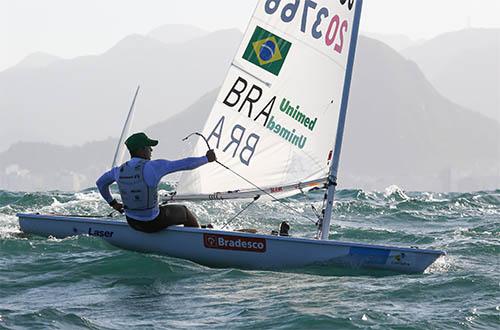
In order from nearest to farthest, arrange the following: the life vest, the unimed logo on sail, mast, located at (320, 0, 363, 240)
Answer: the life vest, the unimed logo on sail, mast, located at (320, 0, 363, 240)

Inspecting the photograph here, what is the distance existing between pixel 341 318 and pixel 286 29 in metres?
4.79

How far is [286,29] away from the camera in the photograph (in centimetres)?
1152

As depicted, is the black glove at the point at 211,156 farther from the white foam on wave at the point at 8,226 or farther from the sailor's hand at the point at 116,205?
the white foam on wave at the point at 8,226

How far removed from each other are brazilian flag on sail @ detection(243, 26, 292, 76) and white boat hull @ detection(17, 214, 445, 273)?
2.39 m

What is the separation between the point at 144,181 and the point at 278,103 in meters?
2.32

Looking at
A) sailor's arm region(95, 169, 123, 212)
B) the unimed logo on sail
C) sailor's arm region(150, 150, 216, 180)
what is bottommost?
the unimed logo on sail

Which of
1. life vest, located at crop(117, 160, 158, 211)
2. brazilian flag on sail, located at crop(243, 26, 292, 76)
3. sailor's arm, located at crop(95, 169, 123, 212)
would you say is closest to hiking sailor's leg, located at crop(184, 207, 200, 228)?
life vest, located at crop(117, 160, 158, 211)

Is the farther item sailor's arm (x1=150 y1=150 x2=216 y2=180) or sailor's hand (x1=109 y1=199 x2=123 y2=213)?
sailor's hand (x1=109 y1=199 x2=123 y2=213)

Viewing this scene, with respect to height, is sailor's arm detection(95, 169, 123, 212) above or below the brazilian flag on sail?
below

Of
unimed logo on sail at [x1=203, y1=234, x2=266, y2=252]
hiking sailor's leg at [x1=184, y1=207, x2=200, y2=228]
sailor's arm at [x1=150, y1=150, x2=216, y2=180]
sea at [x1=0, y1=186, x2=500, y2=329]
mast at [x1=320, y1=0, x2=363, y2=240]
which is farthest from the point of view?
mast at [x1=320, y1=0, x2=363, y2=240]

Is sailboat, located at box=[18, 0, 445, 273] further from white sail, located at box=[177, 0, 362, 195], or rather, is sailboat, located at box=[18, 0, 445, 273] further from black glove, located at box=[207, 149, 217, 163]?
black glove, located at box=[207, 149, 217, 163]

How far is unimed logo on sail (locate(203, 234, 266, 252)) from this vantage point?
1048 cm

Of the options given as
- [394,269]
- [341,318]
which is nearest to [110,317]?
[341,318]

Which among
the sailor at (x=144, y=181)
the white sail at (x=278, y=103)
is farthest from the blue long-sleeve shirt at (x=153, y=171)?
the white sail at (x=278, y=103)
